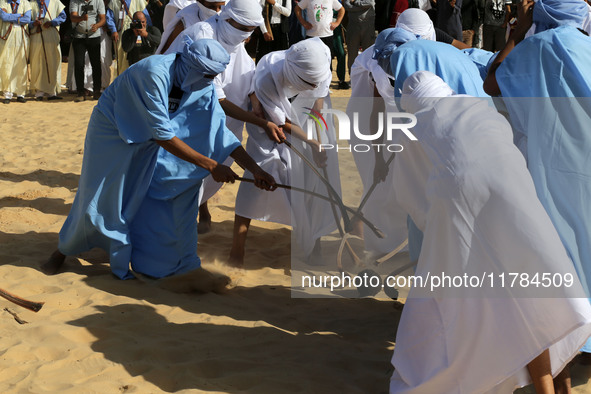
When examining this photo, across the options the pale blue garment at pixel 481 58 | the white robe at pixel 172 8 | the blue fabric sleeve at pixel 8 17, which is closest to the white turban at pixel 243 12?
the pale blue garment at pixel 481 58

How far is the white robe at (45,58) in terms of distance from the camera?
1255cm

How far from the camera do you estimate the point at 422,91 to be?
3637mm

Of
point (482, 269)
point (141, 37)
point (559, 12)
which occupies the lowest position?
point (141, 37)

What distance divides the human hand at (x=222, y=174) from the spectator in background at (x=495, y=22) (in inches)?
325

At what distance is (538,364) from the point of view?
3.17 metres

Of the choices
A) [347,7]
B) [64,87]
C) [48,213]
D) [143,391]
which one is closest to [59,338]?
[143,391]

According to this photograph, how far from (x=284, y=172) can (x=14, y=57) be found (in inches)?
327

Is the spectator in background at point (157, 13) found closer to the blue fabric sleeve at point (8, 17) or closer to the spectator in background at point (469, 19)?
the blue fabric sleeve at point (8, 17)

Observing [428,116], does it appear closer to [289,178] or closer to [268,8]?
[289,178]

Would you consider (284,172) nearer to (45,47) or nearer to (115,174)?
(115,174)

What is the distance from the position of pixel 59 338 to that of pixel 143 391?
676mm

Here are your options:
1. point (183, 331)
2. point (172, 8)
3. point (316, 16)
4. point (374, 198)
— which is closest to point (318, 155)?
point (374, 198)

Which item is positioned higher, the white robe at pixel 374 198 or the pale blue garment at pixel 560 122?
the pale blue garment at pixel 560 122

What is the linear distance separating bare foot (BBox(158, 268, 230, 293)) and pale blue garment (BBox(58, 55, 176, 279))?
0.26m
